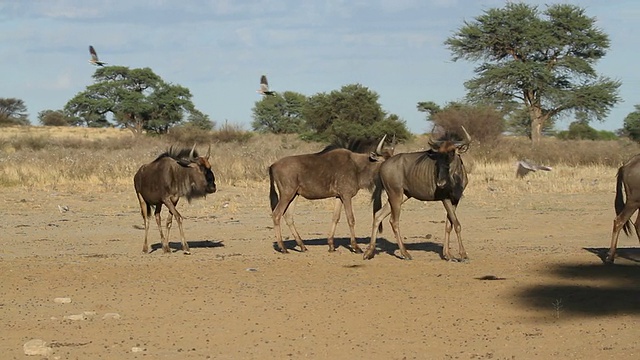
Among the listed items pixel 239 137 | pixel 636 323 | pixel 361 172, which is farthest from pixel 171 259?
pixel 239 137

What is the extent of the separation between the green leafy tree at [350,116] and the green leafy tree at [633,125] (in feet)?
32.2

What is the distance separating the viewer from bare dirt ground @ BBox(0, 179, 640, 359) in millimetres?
9281

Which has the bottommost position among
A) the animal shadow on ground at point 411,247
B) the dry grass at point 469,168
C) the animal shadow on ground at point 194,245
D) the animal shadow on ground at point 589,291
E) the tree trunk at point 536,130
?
the animal shadow on ground at point 194,245

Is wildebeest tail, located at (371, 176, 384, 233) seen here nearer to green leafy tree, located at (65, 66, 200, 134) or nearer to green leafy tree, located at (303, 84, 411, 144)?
green leafy tree, located at (303, 84, 411, 144)

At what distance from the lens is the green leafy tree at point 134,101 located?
64.6 m

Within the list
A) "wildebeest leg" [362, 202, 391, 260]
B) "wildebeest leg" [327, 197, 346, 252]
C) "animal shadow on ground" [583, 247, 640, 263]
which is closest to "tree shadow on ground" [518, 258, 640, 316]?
"animal shadow on ground" [583, 247, 640, 263]

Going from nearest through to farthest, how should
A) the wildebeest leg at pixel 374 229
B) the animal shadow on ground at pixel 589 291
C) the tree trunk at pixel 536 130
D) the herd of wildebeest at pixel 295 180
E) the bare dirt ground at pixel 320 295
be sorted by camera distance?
the bare dirt ground at pixel 320 295
the animal shadow on ground at pixel 589 291
the wildebeest leg at pixel 374 229
the herd of wildebeest at pixel 295 180
the tree trunk at pixel 536 130

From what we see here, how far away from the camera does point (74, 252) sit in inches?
635

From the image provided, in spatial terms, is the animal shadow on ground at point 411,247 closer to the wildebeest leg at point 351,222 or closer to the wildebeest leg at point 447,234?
the wildebeest leg at point 351,222

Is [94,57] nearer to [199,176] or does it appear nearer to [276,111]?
[199,176]

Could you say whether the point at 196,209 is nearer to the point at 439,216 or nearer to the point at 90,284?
the point at 439,216

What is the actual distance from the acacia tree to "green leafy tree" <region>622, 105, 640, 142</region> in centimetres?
156

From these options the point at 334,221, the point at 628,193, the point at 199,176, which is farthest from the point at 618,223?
the point at 199,176

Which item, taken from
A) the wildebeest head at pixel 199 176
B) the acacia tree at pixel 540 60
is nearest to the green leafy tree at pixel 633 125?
the acacia tree at pixel 540 60
